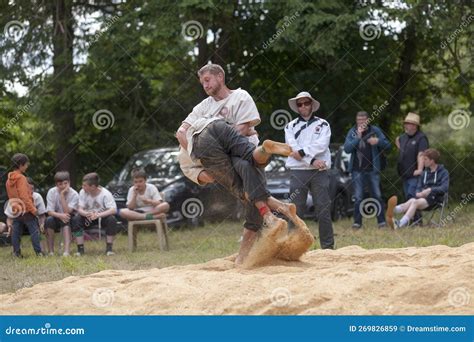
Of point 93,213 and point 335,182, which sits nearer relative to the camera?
point 93,213

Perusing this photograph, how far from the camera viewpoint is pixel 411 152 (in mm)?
16188

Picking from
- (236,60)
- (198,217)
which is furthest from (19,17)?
(198,217)

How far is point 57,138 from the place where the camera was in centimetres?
2131

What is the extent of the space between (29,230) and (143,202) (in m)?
1.82

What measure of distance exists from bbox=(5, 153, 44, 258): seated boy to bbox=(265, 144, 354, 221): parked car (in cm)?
554

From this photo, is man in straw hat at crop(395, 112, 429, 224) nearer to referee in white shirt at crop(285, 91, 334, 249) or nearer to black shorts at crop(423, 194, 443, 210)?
black shorts at crop(423, 194, 443, 210)

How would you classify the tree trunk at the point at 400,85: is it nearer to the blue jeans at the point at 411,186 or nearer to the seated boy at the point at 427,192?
the blue jeans at the point at 411,186

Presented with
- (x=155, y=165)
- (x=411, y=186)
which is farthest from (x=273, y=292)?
(x=155, y=165)

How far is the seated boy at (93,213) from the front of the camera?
14062mm

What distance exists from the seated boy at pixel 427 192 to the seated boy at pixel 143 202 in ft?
11.7

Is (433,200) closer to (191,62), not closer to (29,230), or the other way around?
(29,230)

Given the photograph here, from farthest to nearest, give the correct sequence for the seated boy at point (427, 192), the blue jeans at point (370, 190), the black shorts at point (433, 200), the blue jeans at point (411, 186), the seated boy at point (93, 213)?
the blue jeans at point (411, 186)
the blue jeans at point (370, 190)
the black shorts at point (433, 200)
the seated boy at point (427, 192)
the seated boy at point (93, 213)

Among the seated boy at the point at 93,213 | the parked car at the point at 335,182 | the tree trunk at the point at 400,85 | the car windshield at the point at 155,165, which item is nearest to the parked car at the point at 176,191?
the car windshield at the point at 155,165

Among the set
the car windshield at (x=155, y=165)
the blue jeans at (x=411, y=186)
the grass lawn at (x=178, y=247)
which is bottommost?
the grass lawn at (x=178, y=247)
